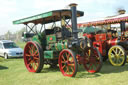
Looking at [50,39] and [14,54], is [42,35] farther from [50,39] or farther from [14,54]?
[14,54]

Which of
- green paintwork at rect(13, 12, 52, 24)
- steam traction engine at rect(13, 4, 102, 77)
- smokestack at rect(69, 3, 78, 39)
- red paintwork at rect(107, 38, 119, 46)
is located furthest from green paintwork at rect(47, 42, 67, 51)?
red paintwork at rect(107, 38, 119, 46)

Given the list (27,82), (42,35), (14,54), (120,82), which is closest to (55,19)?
(42,35)

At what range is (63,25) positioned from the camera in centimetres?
564

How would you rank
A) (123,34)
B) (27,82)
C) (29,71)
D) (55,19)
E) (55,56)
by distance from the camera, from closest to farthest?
(27,82) < (55,56) < (29,71) < (55,19) < (123,34)

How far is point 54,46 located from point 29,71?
1.32 metres

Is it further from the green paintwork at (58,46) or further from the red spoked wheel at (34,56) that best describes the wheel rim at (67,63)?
the red spoked wheel at (34,56)

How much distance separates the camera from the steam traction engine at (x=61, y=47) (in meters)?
5.12

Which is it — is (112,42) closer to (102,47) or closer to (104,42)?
(104,42)

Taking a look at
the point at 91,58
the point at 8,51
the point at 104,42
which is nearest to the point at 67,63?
the point at 91,58

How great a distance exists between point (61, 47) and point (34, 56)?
1152mm

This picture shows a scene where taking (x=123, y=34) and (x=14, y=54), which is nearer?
(x=123, y=34)

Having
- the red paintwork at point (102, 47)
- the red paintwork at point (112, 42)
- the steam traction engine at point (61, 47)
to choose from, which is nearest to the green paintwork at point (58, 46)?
the steam traction engine at point (61, 47)

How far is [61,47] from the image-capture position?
5.42 metres

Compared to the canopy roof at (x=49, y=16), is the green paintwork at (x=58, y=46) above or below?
below
